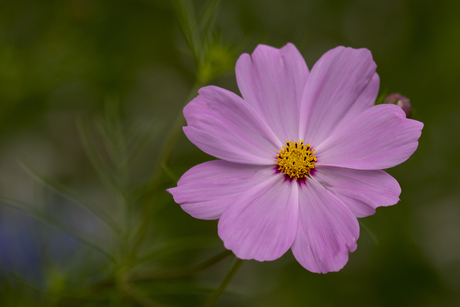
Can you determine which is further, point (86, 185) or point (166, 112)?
point (166, 112)

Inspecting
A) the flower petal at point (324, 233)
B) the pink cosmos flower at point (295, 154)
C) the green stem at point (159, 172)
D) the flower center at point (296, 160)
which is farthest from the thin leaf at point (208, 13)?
the flower petal at point (324, 233)

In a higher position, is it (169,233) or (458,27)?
(458,27)

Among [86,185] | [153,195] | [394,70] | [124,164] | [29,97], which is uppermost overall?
[394,70]

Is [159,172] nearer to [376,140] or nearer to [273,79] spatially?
[273,79]

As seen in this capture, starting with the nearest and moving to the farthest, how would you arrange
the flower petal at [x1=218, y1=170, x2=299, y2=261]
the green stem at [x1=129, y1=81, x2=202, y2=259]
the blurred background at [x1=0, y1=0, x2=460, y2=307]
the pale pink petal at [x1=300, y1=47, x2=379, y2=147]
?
the flower petal at [x1=218, y1=170, x2=299, y2=261] → the pale pink petal at [x1=300, y1=47, x2=379, y2=147] → the green stem at [x1=129, y1=81, x2=202, y2=259] → the blurred background at [x1=0, y1=0, x2=460, y2=307]

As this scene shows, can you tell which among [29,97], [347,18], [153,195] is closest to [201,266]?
[153,195]

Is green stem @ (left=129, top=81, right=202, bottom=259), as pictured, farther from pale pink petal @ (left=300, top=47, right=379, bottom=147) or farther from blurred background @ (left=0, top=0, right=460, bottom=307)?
blurred background @ (left=0, top=0, right=460, bottom=307)

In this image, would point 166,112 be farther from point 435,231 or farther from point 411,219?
point 435,231

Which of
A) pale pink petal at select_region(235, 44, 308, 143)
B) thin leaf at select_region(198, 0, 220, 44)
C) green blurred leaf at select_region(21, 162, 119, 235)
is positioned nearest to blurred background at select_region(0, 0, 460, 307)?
green blurred leaf at select_region(21, 162, 119, 235)
